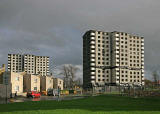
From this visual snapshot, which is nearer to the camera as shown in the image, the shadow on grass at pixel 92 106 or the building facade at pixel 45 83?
the shadow on grass at pixel 92 106

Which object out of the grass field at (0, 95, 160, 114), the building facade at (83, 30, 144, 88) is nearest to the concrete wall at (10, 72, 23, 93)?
the grass field at (0, 95, 160, 114)

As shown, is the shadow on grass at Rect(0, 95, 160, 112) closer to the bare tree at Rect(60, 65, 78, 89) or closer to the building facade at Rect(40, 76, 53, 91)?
the building facade at Rect(40, 76, 53, 91)

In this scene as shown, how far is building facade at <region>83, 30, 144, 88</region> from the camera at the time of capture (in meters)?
128

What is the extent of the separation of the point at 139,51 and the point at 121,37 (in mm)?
14981

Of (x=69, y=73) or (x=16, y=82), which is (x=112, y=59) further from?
(x=16, y=82)

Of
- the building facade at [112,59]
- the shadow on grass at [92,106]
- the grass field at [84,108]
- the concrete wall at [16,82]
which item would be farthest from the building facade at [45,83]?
the grass field at [84,108]

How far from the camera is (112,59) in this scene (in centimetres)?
13225

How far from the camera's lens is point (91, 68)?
417ft

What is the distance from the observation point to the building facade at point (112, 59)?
Answer: 12769 centimetres

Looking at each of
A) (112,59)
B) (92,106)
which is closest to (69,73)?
(112,59)

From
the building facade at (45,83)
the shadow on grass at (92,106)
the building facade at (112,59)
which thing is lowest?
the building facade at (45,83)

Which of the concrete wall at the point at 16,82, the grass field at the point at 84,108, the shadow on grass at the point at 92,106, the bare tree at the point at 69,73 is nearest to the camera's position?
the grass field at the point at 84,108

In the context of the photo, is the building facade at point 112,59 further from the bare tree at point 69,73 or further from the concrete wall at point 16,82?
the concrete wall at point 16,82

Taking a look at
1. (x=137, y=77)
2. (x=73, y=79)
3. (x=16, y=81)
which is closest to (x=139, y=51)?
(x=137, y=77)
